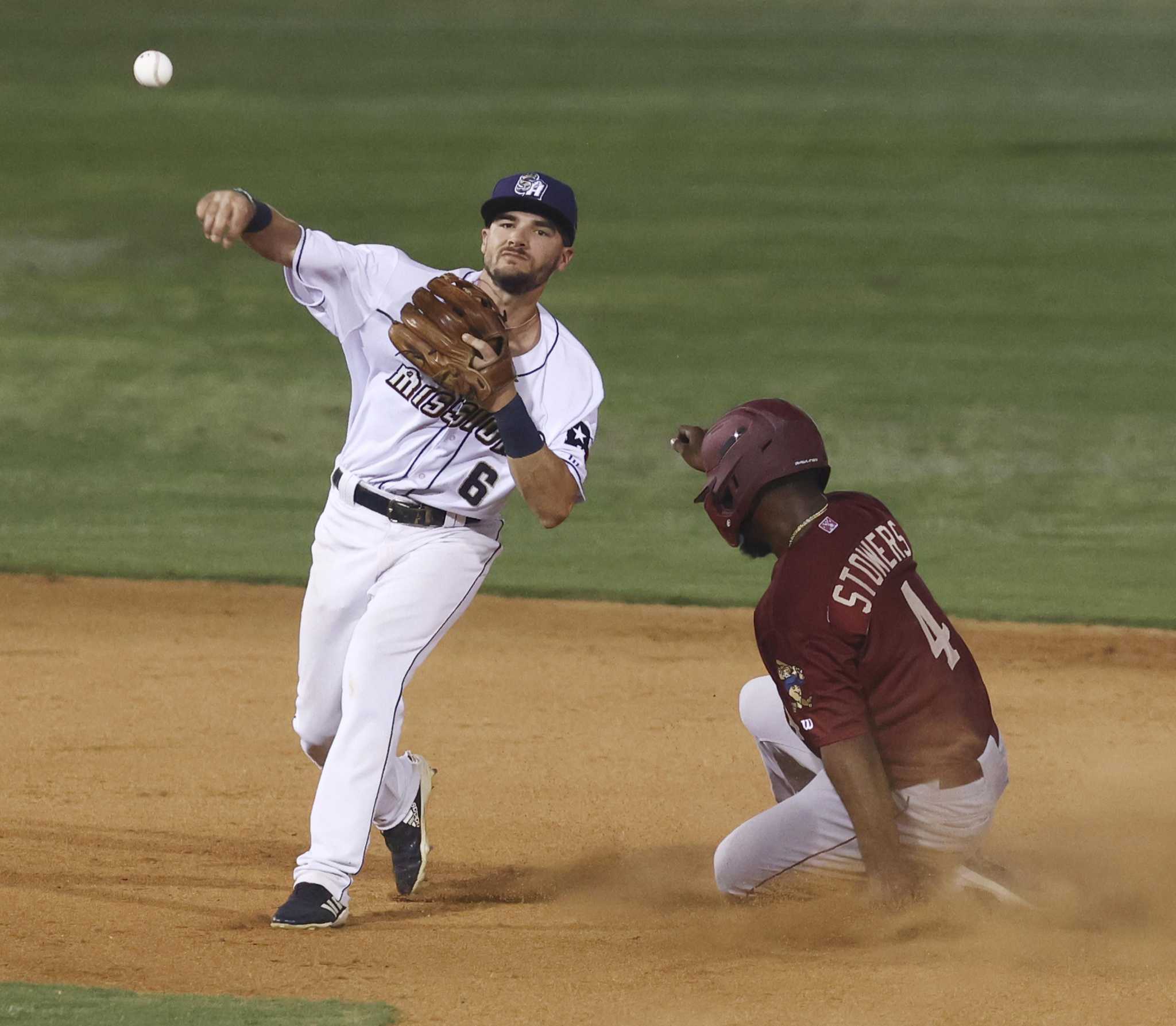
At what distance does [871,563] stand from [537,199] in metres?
1.51

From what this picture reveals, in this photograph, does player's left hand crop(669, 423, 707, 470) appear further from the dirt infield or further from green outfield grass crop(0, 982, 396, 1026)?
green outfield grass crop(0, 982, 396, 1026)

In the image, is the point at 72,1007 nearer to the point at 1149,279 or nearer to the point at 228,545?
the point at 228,545

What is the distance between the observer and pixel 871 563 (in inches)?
162

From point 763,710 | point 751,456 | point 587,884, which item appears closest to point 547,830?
point 587,884

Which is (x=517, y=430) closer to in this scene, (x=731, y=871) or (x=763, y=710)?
(x=763, y=710)

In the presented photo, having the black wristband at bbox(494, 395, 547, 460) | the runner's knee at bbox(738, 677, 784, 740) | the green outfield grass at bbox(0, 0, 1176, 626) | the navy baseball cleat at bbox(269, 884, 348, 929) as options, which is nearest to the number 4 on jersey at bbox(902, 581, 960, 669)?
the runner's knee at bbox(738, 677, 784, 740)

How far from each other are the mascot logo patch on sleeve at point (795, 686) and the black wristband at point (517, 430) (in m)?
0.89

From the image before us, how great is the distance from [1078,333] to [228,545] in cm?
748

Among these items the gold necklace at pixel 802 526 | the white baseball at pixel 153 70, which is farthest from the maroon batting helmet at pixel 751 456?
the white baseball at pixel 153 70

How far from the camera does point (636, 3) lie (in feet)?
74.4

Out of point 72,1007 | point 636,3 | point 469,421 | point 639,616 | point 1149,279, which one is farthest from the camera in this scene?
point 636,3

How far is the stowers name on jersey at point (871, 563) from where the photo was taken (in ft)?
13.3

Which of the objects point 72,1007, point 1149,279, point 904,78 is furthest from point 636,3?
point 72,1007

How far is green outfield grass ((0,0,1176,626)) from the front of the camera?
10047 mm
